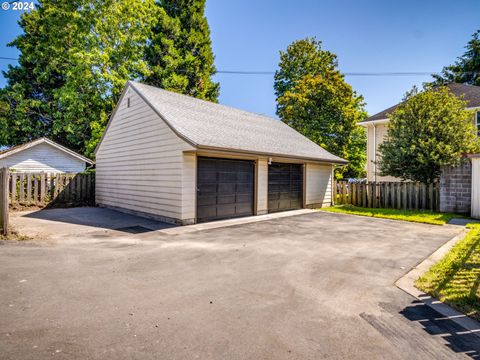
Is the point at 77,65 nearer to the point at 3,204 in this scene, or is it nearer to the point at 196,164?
the point at 196,164

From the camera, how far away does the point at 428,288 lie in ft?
12.4

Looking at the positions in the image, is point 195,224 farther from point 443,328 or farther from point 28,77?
point 28,77

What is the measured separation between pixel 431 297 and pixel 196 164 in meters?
7.00

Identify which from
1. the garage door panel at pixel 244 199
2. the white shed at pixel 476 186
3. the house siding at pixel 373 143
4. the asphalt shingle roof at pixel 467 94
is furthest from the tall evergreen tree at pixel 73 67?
the white shed at pixel 476 186

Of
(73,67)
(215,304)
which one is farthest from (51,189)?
(215,304)

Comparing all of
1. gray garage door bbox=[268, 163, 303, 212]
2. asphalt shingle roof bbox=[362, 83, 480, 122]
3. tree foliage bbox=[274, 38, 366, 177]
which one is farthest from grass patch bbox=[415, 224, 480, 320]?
tree foliage bbox=[274, 38, 366, 177]

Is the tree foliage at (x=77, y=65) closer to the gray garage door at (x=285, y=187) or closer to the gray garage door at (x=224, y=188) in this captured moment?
the gray garage door at (x=224, y=188)

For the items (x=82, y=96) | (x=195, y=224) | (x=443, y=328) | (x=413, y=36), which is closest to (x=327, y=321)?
(x=443, y=328)

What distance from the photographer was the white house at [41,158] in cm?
1580

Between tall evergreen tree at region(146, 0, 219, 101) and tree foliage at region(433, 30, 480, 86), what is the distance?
81.7ft

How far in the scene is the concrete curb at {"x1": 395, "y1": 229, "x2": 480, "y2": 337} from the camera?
9.37 feet

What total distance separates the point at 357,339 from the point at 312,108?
955 inches

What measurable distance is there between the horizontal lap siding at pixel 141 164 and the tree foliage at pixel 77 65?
833 centimetres

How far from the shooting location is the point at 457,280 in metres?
4.00
